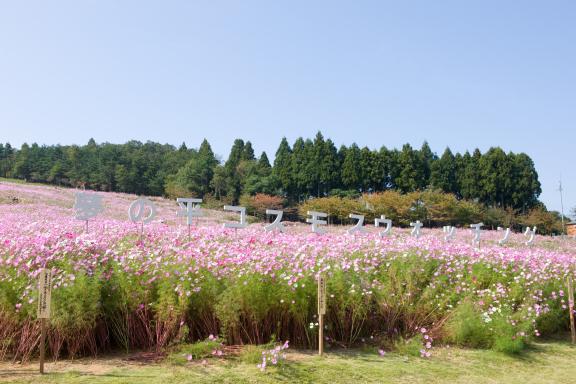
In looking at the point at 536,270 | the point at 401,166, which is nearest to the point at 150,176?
the point at 401,166

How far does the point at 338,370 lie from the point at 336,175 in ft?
132

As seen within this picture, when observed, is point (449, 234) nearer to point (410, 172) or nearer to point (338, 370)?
point (338, 370)

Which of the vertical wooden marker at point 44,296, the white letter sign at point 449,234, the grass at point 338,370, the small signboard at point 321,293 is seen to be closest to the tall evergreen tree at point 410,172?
the white letter sign at point 449,234

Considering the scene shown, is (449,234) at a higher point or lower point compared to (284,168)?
lower

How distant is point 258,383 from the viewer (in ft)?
11.4

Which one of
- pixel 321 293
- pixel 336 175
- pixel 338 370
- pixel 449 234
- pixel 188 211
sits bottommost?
pixel 338 370

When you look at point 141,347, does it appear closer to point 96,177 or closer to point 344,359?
point 344,359

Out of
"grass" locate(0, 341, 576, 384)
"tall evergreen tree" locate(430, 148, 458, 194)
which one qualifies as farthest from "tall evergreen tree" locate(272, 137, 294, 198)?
"grass" locate(0, 341, 576, 384)

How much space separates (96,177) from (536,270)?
5010 centimetres

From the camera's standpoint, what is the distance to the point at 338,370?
3896mm

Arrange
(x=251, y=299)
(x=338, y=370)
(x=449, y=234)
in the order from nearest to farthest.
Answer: (x=338, y=370), (x=251, y=299), (x=449, y=234)

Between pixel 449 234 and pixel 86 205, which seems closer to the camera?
pixel 86 205

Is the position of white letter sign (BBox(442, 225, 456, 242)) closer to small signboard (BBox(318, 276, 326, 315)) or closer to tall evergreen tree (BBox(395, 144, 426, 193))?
small signboard (BBox(318, 276, 326, 315))

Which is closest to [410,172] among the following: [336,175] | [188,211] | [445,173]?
[445,173]
